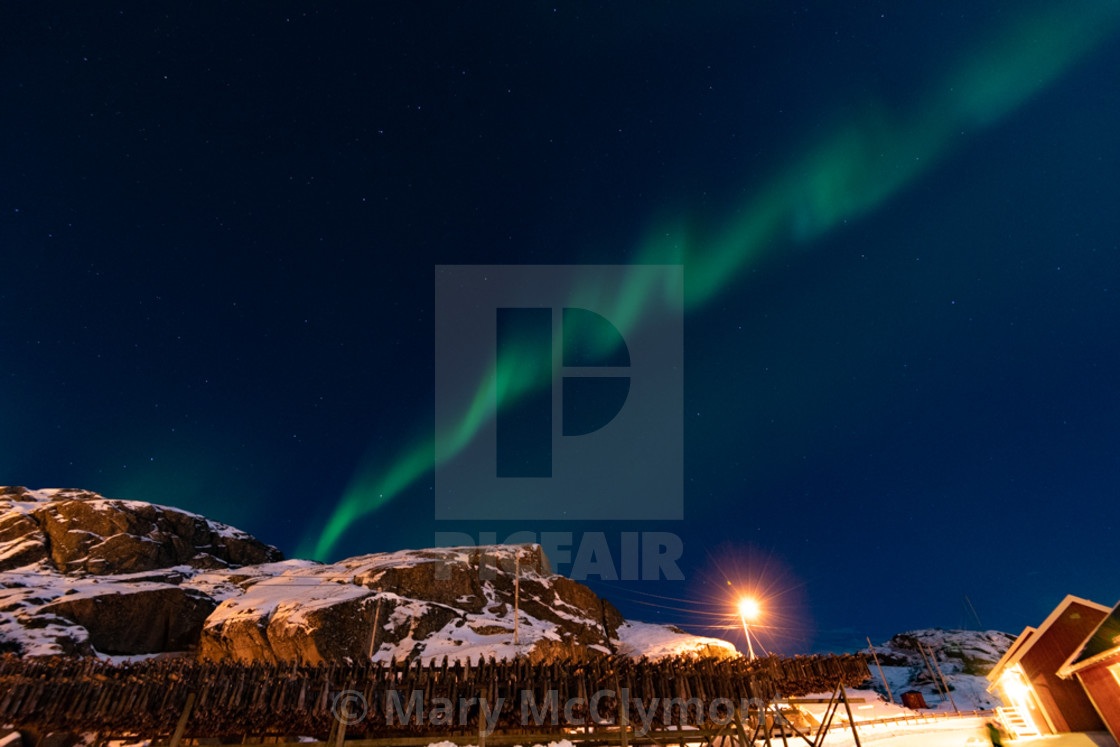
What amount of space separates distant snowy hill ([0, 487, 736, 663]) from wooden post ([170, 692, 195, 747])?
8842 mm

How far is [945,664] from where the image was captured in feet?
228

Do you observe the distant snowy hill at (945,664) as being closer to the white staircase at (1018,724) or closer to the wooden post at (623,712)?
the white staircase at (1018,724)

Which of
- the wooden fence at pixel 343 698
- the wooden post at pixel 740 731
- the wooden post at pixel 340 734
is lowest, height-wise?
the wooden post at pixel 740 731

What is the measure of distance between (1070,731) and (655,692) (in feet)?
71.9

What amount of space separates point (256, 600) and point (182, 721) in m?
28.6

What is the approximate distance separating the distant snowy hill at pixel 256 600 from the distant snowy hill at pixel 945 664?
1313 inches

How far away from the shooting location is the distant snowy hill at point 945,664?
187ft

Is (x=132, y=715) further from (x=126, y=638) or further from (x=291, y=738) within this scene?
(x=126, y=638)

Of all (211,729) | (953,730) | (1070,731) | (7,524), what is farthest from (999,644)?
(7,524)

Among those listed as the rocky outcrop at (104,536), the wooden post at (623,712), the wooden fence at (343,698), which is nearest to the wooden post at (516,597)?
the wooden fence at (343,698)

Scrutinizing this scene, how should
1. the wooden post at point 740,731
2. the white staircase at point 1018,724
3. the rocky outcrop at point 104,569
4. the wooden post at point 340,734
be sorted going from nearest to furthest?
the wooden post at point 340,734, the wooden post at point 740,731, the white staircase at point 1018,724, the rocky outcrop at point 104,569

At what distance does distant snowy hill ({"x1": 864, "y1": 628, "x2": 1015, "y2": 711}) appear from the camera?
5706 cm

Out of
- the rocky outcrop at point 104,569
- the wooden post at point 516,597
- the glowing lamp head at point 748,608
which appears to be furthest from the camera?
the wooden post at point 516,597

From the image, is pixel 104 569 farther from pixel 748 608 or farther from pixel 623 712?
pixel 623 712
